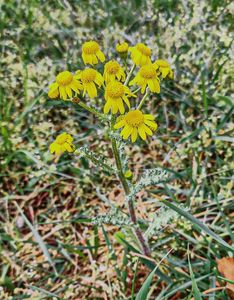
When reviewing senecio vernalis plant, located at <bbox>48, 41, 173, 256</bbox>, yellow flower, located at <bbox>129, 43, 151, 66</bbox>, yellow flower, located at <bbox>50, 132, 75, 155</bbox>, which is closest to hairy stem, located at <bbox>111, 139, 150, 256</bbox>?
senecio vernalis plant, located at <bbox>48, 41, 173, 256</bbox>

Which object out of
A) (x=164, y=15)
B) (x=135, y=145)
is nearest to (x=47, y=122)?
(x=135, y=145)

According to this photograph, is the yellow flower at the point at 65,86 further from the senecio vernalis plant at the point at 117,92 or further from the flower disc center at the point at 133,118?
the flower disc center at the point at 133,118

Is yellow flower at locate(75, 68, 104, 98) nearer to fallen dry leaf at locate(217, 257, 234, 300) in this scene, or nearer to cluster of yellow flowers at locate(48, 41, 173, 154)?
cluster of yellow flowers at locate(48, 41, 173, 154)

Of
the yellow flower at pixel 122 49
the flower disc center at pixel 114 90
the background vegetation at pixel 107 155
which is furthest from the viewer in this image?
the background vegetation at pixel 107 155

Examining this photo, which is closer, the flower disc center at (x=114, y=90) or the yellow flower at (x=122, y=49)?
the flower disc center at (x=114, y=90)

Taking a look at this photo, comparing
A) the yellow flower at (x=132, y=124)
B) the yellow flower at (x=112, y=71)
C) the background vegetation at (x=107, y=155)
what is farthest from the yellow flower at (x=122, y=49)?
the background vegetation at (x=107, y=155)

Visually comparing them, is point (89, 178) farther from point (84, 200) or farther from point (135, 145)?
point (135, 145)
